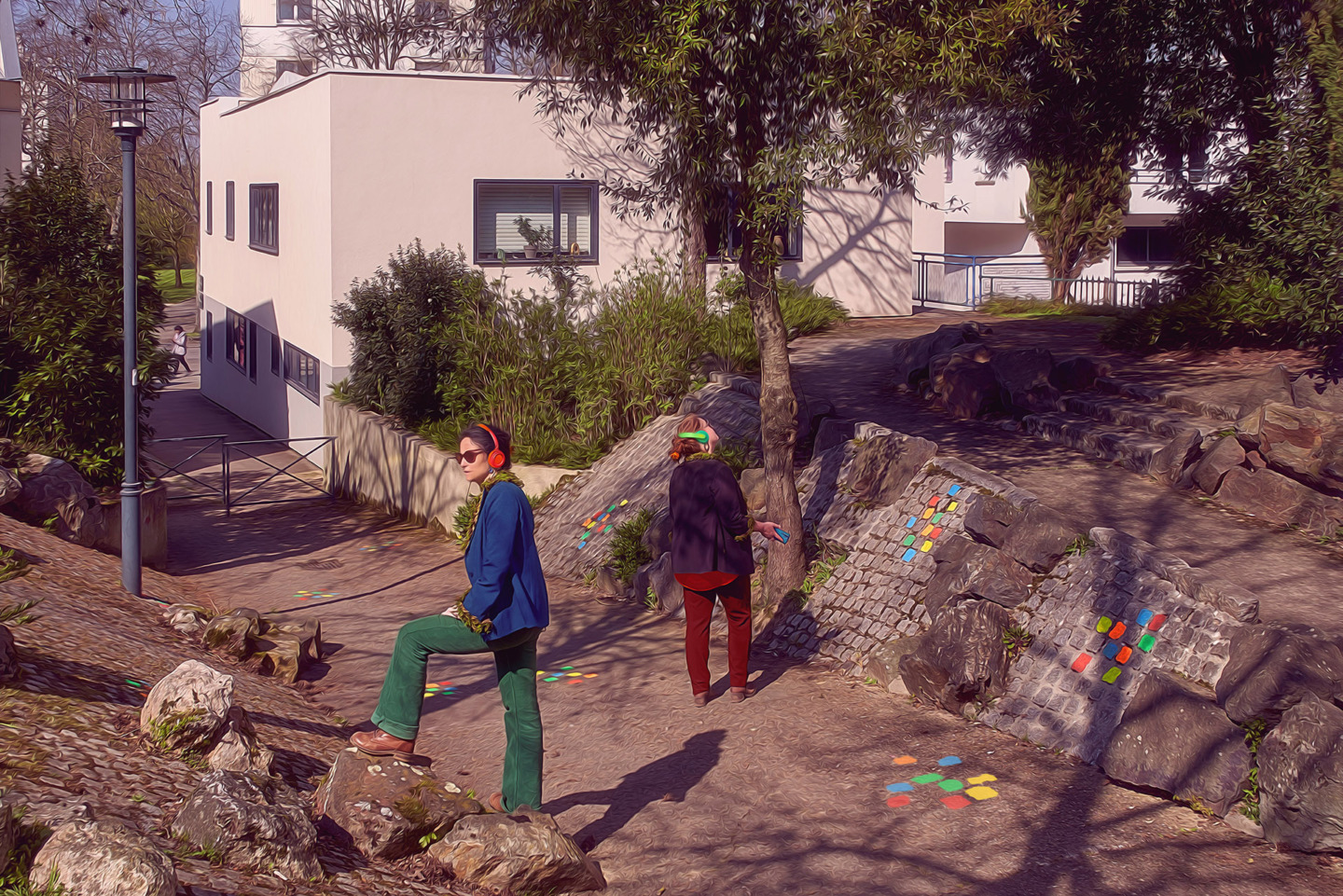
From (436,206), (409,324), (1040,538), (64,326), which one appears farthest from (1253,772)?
(436,206)

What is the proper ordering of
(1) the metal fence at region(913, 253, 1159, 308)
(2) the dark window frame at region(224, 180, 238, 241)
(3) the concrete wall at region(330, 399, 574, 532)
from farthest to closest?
1. (1) the metal fence at region(913, 253, 1159, 308)
2. (2) the dark window frame at region(224, 180, 238, 241)
3. (3) the concrete wall at region(330, 399, 574, 532)

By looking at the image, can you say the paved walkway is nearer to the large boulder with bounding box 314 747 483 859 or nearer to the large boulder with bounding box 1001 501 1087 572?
the large boulder with bounding box 1001 501 1087 572

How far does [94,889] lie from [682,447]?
4.59 metres

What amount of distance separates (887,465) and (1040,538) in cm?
225

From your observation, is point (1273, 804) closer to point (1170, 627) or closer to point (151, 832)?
point (1170, 627)

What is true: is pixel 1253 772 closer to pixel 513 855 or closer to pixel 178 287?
pixel 513 855

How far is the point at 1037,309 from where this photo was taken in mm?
24094

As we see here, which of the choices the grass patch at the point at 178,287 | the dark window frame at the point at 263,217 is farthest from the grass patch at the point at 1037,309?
the grass patch at the point at 178,287

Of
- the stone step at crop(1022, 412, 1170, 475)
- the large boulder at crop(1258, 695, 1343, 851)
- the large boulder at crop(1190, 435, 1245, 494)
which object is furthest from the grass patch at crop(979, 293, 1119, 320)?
the large boulder at crop(1258, 695, 1343, 851)

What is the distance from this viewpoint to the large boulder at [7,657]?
19.4ft

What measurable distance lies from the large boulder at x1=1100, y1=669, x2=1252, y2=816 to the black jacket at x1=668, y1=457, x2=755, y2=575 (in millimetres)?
2435

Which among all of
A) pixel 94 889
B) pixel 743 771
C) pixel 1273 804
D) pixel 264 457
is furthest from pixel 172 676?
pixel 264 457

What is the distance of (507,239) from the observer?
18844 mm

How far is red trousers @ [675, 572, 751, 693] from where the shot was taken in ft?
25.1
